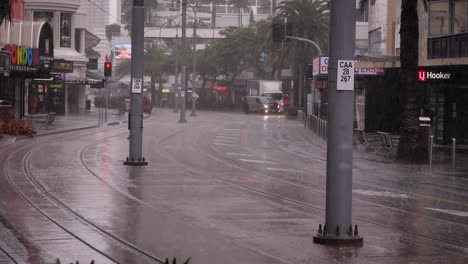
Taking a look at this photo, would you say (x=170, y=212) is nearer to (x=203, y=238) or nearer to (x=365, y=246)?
(x=203, y=238)

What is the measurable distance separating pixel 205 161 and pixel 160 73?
3682 inches

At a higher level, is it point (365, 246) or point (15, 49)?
point (15, 49)

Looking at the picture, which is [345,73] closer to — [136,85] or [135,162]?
[136,85]

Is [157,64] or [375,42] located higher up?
[157,64]

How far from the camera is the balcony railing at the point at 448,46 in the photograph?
34562 mm

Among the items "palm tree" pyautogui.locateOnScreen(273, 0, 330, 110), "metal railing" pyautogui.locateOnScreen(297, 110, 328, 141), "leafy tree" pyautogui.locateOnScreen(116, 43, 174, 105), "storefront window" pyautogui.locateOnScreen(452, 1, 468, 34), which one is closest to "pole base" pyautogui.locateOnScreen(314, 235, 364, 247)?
"storefront window" pyautogui.locateOnScreen(452, 1, 468, 34)

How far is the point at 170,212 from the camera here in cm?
1545

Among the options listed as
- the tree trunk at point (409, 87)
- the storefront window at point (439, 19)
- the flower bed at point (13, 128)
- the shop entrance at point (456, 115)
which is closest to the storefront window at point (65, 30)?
the flower bed at point (13, 128)

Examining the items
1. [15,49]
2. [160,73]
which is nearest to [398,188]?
[15,49]

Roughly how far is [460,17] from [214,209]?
Result: 74.0ft

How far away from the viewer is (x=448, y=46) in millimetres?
Answer: 36094

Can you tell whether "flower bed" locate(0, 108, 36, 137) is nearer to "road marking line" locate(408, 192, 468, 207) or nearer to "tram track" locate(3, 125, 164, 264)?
"tram track" locate(3, 125, 164, 264)

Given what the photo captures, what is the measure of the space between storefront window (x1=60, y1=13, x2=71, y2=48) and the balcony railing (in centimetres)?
3887

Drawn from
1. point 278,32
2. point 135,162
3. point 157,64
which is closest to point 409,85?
point 135,162
